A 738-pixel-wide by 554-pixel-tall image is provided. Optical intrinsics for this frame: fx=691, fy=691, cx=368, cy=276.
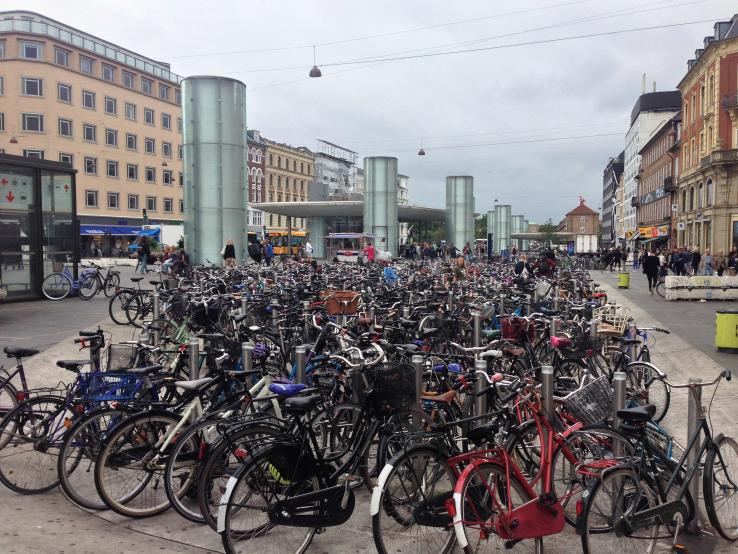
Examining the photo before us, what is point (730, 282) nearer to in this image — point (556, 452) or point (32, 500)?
point (556, 452)

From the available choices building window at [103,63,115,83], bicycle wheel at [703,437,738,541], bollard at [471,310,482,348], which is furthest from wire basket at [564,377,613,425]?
building window at [103,63,115,83]

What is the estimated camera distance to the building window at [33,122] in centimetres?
4934

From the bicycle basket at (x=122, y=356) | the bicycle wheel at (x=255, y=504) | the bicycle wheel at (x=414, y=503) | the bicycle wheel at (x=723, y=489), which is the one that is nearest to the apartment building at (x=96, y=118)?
the bicycle basket at (x=122, y=356)

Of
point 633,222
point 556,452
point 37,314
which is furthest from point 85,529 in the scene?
point 633,222

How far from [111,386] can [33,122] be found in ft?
169

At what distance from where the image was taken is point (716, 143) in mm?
45844

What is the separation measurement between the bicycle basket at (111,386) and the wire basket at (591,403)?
2963 millimetres

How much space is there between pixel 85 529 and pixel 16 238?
1151cm

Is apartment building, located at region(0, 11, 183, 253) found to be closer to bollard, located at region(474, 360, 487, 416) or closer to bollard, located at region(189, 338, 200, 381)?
bollard, located at region(189, 338, 200, 381)

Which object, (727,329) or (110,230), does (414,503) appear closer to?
(727,329)

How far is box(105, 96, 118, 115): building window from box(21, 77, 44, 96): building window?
5.97m

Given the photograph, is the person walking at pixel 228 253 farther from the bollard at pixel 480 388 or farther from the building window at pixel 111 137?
the building window at pixel 111 137

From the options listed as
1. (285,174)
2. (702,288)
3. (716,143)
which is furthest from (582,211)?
(702,288)

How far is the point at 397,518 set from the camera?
372 centimetres
